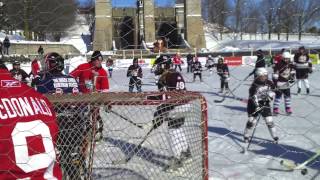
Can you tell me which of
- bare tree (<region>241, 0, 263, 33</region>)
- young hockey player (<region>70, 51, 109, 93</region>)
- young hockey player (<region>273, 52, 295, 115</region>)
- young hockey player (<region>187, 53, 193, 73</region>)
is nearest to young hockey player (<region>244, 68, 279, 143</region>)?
bare tree (<region>241, 0, 263, 33</region>)

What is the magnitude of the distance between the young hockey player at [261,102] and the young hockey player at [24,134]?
382 centimetres

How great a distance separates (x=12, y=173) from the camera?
4.88 feet

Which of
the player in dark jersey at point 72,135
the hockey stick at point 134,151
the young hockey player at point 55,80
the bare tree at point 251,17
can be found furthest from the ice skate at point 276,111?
the player in dark jersey at point 72,135

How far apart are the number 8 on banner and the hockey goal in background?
1.07 m

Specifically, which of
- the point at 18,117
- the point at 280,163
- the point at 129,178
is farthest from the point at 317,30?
the point at 18,117

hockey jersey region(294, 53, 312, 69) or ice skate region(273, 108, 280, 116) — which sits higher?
hockey jersey region(294, 53, 312, 69)

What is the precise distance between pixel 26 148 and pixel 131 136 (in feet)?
7.55

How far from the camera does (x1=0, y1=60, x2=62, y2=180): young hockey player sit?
1.47 m

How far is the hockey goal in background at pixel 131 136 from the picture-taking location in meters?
2.72

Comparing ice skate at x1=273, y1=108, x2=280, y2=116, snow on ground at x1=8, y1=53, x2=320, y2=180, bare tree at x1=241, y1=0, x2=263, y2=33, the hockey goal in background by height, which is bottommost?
snow on ground at x1=8, y1=53, x2=320, y2=180

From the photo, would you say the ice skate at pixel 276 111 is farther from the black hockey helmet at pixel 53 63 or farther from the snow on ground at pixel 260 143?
the black hockey helmet at pixel 53 63

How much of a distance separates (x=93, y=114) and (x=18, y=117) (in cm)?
134

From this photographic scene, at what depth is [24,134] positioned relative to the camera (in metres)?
1.48

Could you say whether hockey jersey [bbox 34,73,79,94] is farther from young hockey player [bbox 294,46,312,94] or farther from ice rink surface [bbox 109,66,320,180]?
young hockey player [bbox 294,46,312,94]
